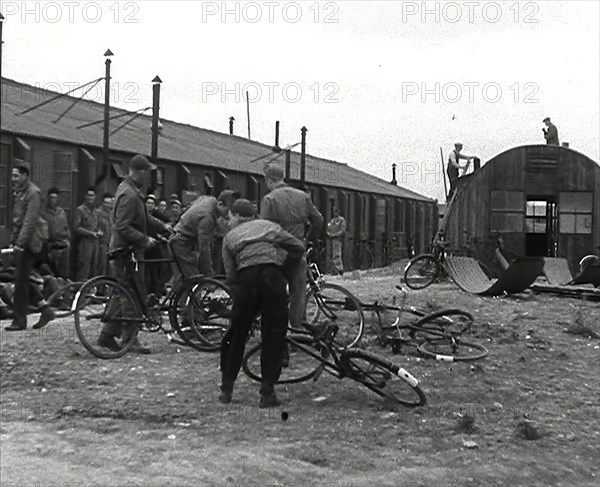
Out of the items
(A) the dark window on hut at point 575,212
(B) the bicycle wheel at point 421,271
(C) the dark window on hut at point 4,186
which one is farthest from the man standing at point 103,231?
(A) the dark window on hut at point 575,212

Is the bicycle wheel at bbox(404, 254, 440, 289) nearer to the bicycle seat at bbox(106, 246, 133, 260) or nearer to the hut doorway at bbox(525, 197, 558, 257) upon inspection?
the hut doorway at bbox(525, 197, 558, 257)

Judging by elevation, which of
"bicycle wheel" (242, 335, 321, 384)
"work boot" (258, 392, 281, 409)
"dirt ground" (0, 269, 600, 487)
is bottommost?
"dirt ground" (0, 269, 600, 487)

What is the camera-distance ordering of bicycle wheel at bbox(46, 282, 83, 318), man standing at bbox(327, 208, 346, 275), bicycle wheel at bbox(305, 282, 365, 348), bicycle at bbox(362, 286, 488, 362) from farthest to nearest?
man standing at bbox(327, 208, 346, 275) < bicycle wheel at bbox(46, 282, 83, 318) < bicycle wheel at bbox(305, 282, 365, 348) < bicycle at bbox(362, 286, 488, 362)

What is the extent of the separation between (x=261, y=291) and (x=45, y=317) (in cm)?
483

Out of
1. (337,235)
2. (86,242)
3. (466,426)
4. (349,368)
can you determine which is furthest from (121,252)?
(337,235)

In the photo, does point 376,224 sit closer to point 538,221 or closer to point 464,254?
point 538,221

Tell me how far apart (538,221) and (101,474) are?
70.3 ft

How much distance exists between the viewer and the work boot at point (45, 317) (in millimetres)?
10719

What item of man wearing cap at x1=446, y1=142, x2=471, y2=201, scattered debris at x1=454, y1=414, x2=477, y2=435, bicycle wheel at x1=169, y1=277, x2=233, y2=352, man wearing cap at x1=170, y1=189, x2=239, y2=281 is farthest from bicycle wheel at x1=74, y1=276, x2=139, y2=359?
man wearing cap at x1=446, y1=142, x2=471, y2=201

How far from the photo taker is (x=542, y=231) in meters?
24.3

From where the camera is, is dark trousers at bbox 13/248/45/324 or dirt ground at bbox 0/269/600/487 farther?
dark trousers at bbox 13/248/45/324

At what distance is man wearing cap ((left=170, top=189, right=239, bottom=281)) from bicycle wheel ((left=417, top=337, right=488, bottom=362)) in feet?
9.40

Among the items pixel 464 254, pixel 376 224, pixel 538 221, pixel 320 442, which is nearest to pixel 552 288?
pixel 464 254

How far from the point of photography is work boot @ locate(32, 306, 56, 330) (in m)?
10.7
